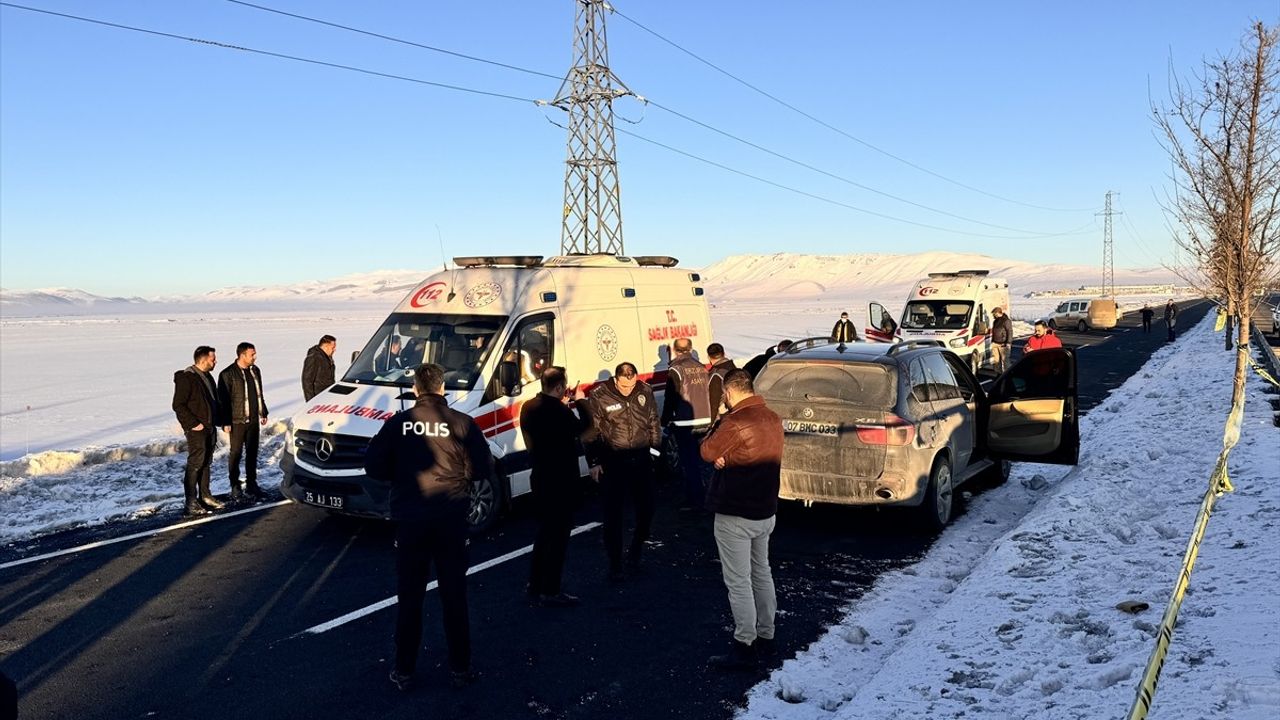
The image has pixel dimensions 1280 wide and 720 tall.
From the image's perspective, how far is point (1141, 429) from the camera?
12.1 metres

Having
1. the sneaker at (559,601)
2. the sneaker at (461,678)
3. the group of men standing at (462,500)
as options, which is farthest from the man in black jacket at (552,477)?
the sneaker at (461,678)

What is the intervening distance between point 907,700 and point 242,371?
8351mm

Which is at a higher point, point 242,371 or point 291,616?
point 242,371

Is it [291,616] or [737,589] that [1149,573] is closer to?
[737,589]

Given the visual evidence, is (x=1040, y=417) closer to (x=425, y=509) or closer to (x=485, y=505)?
(x=485, y=505)

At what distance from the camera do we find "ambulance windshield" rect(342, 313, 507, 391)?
8867 millimetres

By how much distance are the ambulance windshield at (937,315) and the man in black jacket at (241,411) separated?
16744 millimetres

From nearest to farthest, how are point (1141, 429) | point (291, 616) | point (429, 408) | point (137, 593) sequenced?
1. point (429, 408)
2. point (291, 616)
3. point (137, 593)
4. point (1141, 429)

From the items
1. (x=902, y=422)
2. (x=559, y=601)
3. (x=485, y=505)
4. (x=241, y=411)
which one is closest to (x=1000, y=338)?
(x=902, y=422)

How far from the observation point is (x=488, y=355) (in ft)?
29.0

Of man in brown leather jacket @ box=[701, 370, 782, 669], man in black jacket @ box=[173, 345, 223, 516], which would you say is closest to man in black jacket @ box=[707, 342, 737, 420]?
man in brown leather jacket @ box=[701, 370, 782, 669]

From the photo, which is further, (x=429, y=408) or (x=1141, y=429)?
(x=1141, y=429)

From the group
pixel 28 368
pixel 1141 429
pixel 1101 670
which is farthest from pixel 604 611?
pixel 28 368

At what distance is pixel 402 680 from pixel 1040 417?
7382 millimetres
